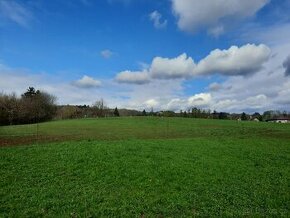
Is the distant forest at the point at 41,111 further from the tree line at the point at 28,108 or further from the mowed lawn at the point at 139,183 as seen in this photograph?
the mowed lawn at the point at 139,183

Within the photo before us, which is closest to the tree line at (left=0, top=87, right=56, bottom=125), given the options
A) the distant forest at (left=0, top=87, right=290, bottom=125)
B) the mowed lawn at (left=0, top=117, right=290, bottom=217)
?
the distant forest at (left=0, top=87, right=290, bottom=125)

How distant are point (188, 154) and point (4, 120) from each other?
97046 mm

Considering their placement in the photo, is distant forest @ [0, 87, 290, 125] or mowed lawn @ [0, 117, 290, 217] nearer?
mowed lawn @ [0, 117, 290, 217]

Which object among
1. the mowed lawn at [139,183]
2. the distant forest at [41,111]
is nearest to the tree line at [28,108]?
the distant forest at [41,111]

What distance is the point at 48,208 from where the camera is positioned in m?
12.1

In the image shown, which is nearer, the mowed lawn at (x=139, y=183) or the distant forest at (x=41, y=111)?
the mowed lawn at (x=139, y=183)

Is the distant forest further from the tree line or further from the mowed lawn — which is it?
the mowed lawn

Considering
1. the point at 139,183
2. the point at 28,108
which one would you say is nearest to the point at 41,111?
the point at 28,108

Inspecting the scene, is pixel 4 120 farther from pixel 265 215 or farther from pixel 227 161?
pixel 265 215

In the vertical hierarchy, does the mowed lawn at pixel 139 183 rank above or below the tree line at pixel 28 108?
below

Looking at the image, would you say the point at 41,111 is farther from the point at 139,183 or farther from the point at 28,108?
the point at 139,183

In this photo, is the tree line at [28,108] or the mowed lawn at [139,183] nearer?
the mowed lawn at [139,183]

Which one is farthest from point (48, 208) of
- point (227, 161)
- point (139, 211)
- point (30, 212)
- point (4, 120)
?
→ point (4, 120)

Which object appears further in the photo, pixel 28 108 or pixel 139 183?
pixel 28 108
